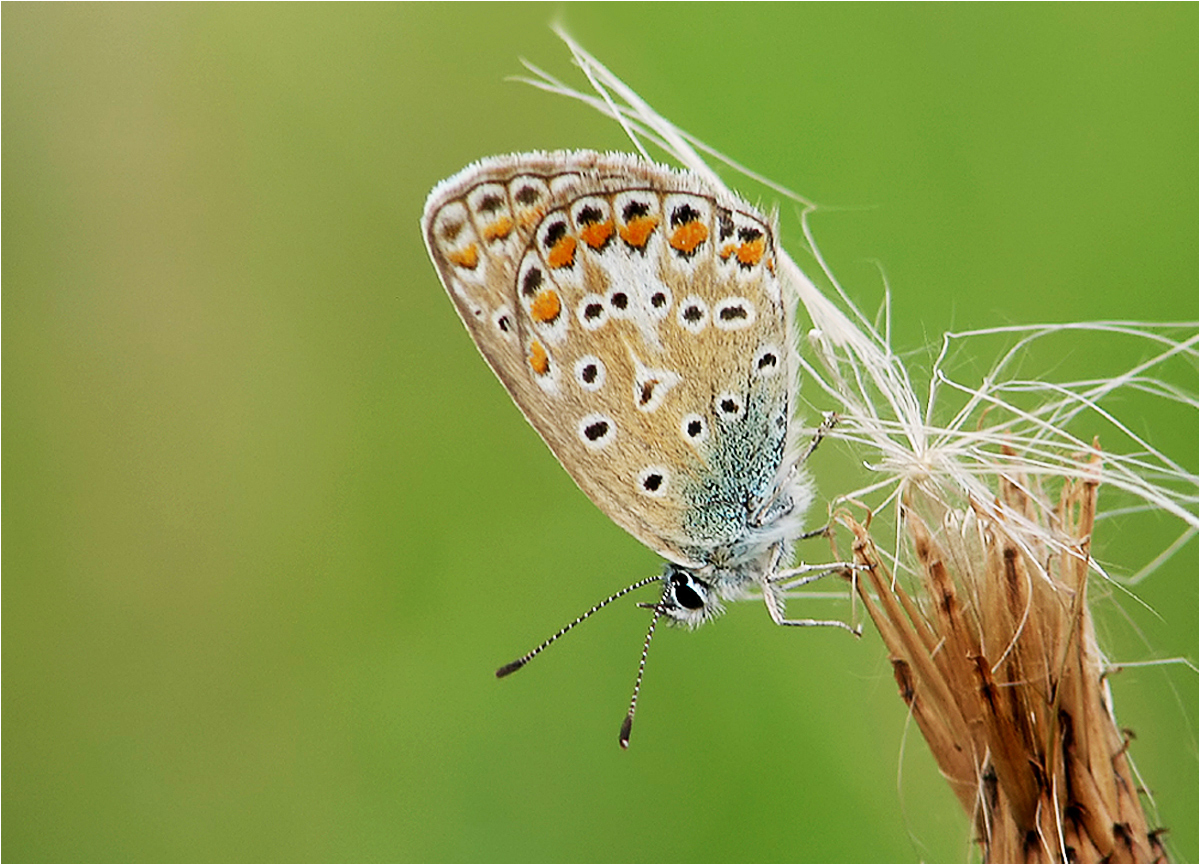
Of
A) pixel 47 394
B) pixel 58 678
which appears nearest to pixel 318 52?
pixel 47 394

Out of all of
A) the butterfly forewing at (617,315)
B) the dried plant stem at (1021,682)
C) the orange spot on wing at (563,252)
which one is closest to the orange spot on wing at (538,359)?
the butterfly forewing at (617,315)

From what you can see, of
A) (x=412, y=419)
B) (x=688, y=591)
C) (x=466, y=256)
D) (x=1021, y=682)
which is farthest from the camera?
(x=412, y=419)

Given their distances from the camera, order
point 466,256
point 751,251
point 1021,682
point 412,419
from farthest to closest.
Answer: point 412,419
point 466,256
point 751,251
point 1021,682

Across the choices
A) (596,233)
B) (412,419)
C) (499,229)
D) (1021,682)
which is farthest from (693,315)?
(412,419)

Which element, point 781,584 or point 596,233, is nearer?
point 596,233

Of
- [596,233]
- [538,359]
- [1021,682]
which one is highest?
[596,233]

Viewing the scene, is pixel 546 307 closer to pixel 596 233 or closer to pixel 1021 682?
pixel 596 233

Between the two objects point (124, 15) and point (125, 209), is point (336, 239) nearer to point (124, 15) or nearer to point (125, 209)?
point (125, 209)

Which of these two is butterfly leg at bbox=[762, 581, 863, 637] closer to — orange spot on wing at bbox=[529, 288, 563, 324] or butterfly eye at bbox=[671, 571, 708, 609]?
butterfly eye at bbox=[671, 571, 708, 609]
